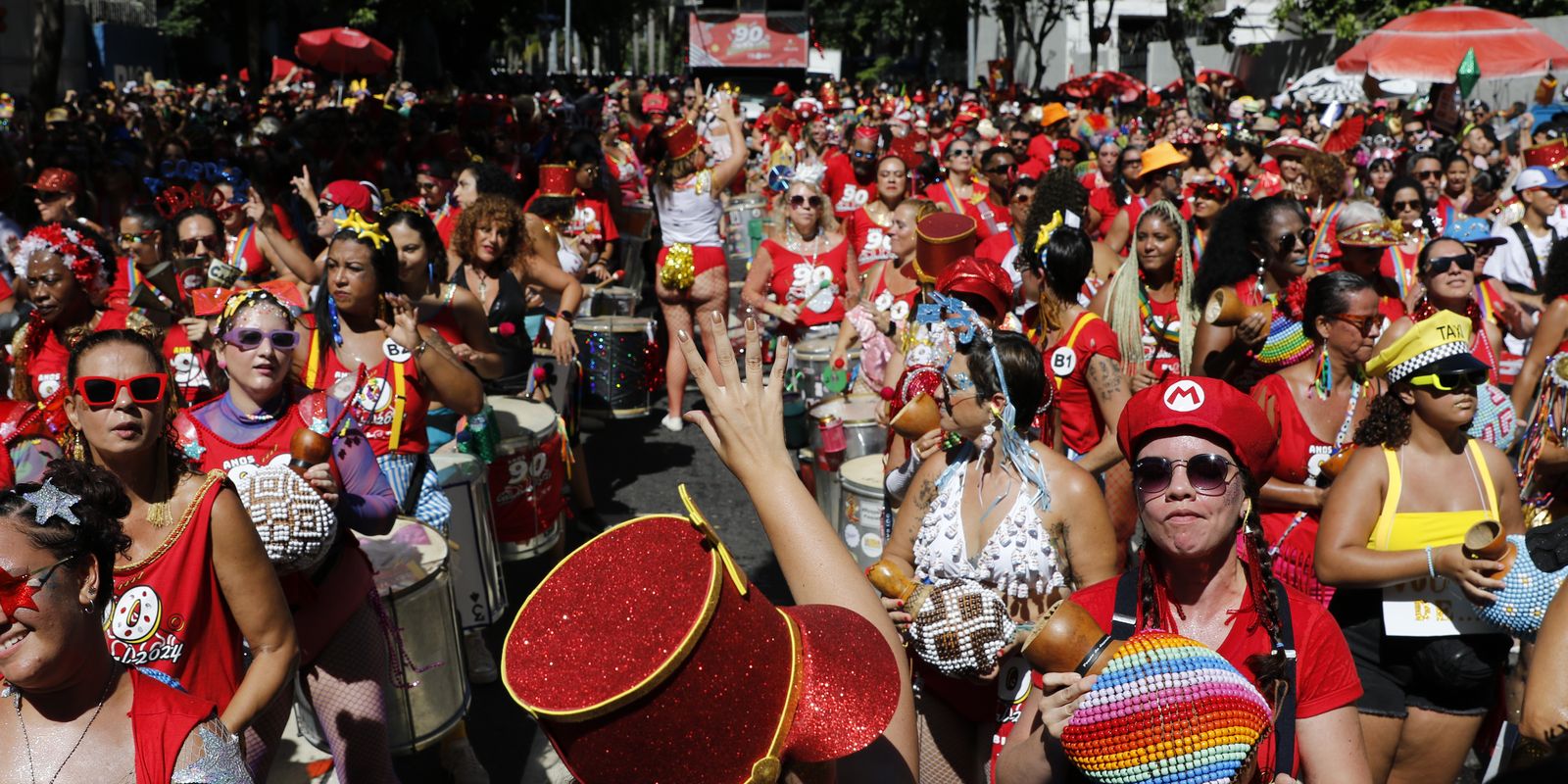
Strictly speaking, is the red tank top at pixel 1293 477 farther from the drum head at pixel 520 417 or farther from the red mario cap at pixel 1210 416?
the drum head at pixel 520 417

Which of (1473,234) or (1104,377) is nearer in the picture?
(1104,377)

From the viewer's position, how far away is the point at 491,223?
26.3 ft

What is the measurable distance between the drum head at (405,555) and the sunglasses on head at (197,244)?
3.10 metres

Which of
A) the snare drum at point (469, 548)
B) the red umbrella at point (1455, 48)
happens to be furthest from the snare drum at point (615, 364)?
the red umbrella at point (1455, 48)

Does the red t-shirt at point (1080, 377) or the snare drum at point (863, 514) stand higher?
the red t-shirt at point (1080, 377)

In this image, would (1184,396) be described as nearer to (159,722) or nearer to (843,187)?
(159,722)

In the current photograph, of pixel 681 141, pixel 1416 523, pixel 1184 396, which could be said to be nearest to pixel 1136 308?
pixel 1416 523

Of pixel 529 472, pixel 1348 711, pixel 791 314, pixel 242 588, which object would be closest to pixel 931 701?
pixel 1348 711

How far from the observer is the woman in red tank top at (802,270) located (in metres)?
A: 9.23

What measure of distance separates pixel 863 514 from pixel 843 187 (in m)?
9.09

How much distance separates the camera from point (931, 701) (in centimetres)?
379

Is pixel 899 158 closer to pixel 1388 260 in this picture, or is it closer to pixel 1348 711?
pixel 1388 260

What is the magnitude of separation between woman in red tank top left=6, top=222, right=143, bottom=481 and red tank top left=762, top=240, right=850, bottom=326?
4542mm

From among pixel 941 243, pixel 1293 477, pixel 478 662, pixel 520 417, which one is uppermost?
pixel 941 243
